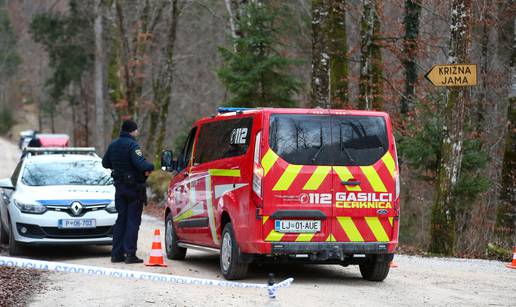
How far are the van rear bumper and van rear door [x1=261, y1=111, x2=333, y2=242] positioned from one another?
0.06m

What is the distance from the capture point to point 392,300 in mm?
9453

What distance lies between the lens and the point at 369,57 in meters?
21.7

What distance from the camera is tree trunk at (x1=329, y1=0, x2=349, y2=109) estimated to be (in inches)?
779

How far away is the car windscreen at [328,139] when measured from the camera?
10242mm

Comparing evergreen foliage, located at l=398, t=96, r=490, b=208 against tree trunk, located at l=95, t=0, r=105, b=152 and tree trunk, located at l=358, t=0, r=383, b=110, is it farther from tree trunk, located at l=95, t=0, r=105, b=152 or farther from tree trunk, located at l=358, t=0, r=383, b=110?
tree trunk, located at l=95, t=0, r=105, b=152

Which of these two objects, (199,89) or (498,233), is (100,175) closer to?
(498,233)

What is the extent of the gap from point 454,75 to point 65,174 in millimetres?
6907

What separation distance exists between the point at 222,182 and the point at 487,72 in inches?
607

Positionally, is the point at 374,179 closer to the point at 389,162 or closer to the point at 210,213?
the point at 389,162

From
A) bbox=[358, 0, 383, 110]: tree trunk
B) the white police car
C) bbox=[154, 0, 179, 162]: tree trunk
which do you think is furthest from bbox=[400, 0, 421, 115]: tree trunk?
bbox=[154, 0, 179, 162]: tree trunk

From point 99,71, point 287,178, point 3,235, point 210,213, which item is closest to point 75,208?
point 210,213

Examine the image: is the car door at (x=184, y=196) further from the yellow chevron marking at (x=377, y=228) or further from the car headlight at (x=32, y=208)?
the yellow chevron marking at (x=377, y=228)

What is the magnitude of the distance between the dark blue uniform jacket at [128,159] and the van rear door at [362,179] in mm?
3176

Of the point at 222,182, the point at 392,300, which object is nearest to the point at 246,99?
the point at 222,182
